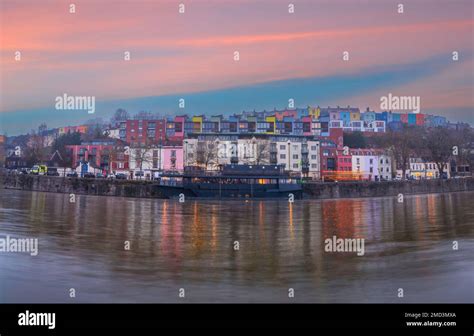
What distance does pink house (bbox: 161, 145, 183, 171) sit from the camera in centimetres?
7238

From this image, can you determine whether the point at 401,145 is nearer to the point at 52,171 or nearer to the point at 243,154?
the point at 243,154

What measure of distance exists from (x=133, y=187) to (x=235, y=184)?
424 inches

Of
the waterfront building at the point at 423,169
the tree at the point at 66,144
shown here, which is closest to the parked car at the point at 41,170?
the tree at the point at 66,144

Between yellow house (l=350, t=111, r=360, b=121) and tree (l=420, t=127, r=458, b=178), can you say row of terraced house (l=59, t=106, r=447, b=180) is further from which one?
yellow house (l=350, t=111, r=360, b=121)

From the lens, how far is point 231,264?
14.4 metres

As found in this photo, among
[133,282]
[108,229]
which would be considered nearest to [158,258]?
[133,282]

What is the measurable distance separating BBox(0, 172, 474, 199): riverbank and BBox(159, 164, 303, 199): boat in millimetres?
2143

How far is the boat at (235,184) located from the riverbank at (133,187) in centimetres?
214

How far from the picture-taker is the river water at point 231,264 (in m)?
11.0

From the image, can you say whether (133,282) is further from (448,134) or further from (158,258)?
(448,134)
